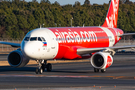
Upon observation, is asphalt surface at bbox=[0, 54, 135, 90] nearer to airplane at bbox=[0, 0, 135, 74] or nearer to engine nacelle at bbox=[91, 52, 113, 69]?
engine nacelle at bbox=[91, 52, 113, 69]

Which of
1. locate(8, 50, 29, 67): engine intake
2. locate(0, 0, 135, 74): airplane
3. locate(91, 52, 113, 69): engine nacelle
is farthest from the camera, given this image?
locate(8, 50, 29, 67): engine intake

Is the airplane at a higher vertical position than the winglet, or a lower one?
lower

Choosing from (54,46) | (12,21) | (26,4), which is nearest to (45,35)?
(54,46)

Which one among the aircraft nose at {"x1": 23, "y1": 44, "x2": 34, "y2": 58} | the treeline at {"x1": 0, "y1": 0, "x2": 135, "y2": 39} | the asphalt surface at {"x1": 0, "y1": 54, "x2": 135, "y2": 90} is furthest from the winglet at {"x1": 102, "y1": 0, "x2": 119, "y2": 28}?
the treeline at {"x1": 0, "y1": 0, "x2": 135, "y2": 39}

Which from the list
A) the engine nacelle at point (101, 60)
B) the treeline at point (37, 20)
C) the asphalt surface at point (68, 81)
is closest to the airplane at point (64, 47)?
the engine nacelle at point (101, 60)

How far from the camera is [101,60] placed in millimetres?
29391

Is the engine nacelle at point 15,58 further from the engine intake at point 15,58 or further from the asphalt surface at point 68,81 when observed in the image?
the asphalt surface at point 68,81

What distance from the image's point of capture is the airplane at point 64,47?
26984 mm

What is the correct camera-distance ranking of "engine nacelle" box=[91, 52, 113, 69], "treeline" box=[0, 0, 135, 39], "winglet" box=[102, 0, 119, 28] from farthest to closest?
"treeline" box=[0, 0, 135, 39] → "winglet" box=[102, 0, 119, 28] → "engine nacelle" box=[91, 52, 113, 69]

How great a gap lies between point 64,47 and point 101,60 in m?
3.62

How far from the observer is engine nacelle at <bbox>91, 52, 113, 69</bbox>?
28500 millimetres

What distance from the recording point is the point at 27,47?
2608 cm

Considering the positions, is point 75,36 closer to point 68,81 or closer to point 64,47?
point 64,47

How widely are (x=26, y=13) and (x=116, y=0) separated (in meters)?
79.9
